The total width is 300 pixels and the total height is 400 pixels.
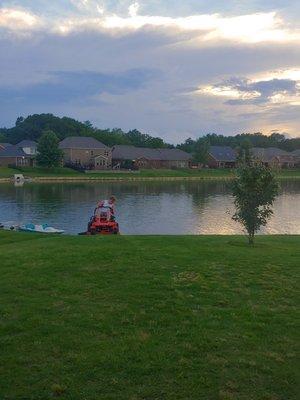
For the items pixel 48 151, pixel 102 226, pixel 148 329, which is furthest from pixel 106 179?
pixel 148 329

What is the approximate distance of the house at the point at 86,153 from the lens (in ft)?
398

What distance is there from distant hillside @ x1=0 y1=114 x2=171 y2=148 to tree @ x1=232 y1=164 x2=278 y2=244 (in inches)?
4883

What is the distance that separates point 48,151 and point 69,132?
44.0 m

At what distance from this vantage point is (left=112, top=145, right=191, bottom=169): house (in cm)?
12750

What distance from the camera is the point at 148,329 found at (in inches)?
330

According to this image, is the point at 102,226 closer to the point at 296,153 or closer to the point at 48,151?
the point at 48,151

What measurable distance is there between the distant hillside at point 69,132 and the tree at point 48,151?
122ft

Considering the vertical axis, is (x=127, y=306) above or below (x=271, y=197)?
below

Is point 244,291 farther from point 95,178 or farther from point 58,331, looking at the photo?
point 95,178

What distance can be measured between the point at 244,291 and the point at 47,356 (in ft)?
16.5

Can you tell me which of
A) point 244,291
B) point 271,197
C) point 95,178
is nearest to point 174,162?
point 95,178

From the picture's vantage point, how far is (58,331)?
8273 millimetres

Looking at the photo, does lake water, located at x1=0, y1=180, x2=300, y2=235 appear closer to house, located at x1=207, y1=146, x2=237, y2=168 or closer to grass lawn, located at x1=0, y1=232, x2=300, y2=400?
grass lawn, located at x1=0, y1=232, x2=300, y2=400

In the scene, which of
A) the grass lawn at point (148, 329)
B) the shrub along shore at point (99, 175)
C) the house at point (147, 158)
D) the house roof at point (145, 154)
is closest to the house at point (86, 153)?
the house at point (147, 158)
